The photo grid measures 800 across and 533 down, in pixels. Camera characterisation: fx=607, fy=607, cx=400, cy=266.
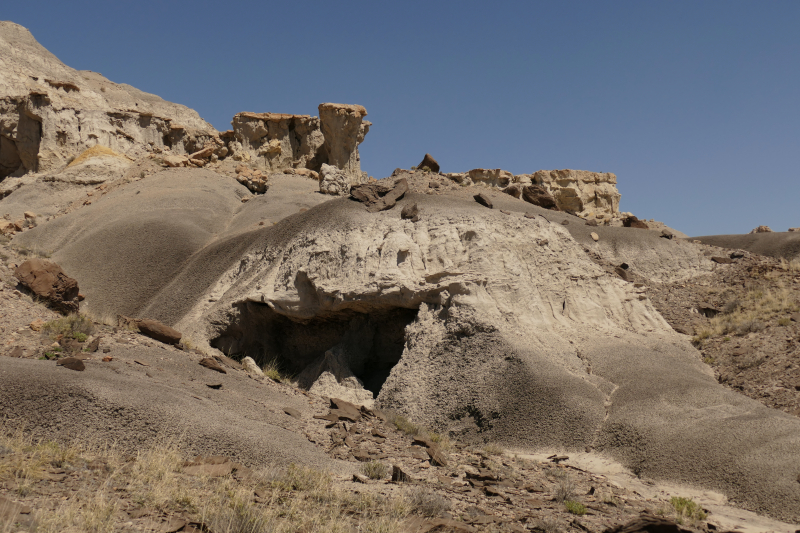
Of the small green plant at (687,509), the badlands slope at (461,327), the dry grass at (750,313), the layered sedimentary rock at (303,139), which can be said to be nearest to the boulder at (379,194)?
the badlands slope at (461,327)

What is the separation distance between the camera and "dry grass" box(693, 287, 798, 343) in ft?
52.5

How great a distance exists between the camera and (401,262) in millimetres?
16078

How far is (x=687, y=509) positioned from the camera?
8328mm

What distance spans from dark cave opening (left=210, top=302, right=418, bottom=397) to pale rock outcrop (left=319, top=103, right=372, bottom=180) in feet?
77.3

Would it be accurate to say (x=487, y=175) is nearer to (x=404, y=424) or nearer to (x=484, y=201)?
(x=484, y=201)

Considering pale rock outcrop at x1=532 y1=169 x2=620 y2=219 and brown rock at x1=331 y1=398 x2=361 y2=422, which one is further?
pale rock outcrop at x1=532 y1=169 x2=620 y2=219

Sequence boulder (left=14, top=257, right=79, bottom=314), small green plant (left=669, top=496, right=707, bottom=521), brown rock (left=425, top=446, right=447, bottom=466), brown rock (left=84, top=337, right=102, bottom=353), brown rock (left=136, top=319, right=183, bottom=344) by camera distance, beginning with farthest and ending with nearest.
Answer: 1. boulder (left=14, top=257, right=79, bottom=314)
2. brown rock (left=136, top=319, right=183, bottom=344)
3. brown rock (left=84, top=337, right=102, bottom=353)
4. brown rock (left=425, top=446, right=447, bottom=466)
5. small green plant (left=669, top=496, right=707, bottom=521)

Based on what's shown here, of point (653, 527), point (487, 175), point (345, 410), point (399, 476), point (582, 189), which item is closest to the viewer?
point (653, 527)

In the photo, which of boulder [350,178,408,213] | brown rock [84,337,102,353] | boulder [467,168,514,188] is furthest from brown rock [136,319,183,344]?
boulder [467,168,514,188]

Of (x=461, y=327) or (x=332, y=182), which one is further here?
(x=332, y=182)

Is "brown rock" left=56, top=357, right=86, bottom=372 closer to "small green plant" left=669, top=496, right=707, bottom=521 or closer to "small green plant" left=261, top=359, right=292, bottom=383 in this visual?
"small green plant" left=261, top=359, right=292, bottom=383

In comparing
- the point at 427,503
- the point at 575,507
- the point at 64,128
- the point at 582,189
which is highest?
the point at 582,189

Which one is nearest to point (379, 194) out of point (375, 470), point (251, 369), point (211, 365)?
point (251, 369)

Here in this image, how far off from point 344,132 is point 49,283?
96.9 ft
